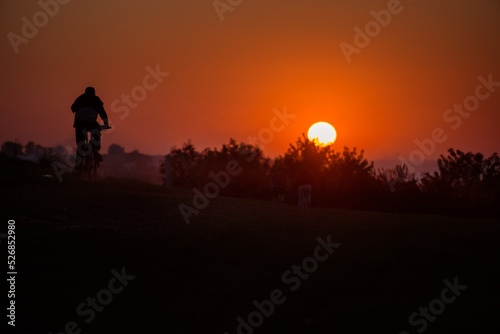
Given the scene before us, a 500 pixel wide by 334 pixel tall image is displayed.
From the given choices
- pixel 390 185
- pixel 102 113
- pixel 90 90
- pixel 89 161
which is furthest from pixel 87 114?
pixel 390 185

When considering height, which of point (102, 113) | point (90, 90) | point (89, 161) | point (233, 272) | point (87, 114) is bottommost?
point (233, 272)

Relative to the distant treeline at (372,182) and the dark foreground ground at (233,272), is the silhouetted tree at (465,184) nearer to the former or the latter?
the distant treeline at (372,182)

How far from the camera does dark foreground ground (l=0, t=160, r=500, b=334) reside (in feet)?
24.9

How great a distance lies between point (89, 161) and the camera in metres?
20.2

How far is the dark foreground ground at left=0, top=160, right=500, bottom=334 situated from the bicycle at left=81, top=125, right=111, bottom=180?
5073 millimetres

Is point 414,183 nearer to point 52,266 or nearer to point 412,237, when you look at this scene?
point 412,237

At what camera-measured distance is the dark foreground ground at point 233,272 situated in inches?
299

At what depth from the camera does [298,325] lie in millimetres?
7488

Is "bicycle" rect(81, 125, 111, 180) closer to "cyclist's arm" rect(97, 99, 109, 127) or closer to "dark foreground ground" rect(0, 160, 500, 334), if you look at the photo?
"cyclist's arm" rect(97, 99, 109, 127)

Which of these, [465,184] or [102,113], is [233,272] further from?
[465,184]

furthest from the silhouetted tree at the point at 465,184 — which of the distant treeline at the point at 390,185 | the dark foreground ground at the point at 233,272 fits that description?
the dark foreground ground at the point at 233,272

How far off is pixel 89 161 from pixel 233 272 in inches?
503

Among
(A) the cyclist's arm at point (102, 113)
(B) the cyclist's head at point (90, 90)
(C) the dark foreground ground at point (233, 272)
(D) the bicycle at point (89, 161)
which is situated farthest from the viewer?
(D) the bicycle at point (89, 161)

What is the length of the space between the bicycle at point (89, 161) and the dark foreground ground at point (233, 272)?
5.07m
